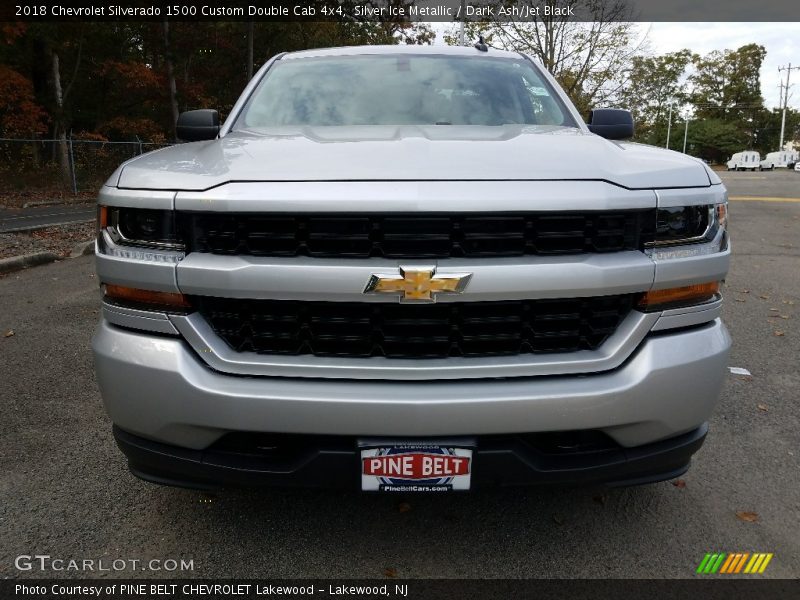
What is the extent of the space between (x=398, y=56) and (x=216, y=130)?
3.59 ft

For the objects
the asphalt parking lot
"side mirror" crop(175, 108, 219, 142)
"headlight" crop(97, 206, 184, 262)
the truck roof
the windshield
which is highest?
the truck roof

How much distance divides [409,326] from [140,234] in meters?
0.88

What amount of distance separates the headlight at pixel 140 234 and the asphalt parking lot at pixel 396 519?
2.79ft

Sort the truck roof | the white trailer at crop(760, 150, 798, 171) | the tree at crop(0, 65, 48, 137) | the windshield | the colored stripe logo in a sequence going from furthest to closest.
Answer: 1. the white trailer at crop(760, 150, 798, 171)
2. the tree at crop(0, 65, 48, 137)
3. the truck roof
4. the windshield
5. the colored stripe logo

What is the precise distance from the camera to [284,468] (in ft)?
6.29

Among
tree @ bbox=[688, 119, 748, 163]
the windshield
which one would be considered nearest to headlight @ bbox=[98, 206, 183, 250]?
the windshield

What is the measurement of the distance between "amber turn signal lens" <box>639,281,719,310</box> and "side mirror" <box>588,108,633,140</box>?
131cm

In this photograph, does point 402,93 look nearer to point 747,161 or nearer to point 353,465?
point 353,465

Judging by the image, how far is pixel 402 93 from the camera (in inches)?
125

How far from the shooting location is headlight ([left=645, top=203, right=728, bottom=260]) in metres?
1.96

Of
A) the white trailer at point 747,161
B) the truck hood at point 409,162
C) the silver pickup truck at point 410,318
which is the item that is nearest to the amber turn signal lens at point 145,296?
the silver pickup truck at point 410,318

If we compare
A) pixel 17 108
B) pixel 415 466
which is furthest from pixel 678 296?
pixel 17 108

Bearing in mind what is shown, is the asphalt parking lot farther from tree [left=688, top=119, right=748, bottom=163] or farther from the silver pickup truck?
tree [left=688, top=119, right=748, bottom=163]

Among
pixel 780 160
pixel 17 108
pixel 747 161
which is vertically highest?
pixel 17 108
